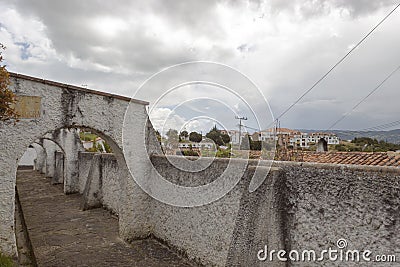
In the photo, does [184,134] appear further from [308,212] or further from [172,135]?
[308,212]

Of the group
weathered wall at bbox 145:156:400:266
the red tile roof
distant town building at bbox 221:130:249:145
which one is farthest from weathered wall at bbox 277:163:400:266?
distant town building at bbox 221:130:249:145

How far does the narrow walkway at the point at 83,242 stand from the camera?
5.31 meters

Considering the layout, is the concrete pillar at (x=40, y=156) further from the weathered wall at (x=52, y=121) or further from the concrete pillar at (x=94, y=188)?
the weathered wall at (x=52, y=121)

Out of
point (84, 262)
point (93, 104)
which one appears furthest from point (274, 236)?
point (93, 104)

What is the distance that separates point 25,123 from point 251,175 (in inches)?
164

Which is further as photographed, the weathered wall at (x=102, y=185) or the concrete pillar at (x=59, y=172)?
the concrete pillar at (x=59, y=172)

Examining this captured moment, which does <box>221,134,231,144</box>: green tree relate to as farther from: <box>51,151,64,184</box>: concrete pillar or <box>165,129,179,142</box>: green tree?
<box>51,151,64,184</box>: concrete pillar

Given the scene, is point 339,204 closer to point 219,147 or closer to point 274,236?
point 274,236

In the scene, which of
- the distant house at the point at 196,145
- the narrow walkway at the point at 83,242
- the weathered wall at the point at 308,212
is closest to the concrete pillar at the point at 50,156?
the narrow walkway at the point at 83,242

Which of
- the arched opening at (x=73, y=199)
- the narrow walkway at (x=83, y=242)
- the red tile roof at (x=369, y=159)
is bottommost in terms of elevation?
the narrow walkway at (x=83, y=242)

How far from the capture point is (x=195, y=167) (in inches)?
207

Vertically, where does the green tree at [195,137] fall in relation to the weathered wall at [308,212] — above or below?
above

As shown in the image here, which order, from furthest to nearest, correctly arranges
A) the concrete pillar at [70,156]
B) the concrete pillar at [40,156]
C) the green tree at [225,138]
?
the concrete pillar at [40,156] < the concrete pillar at [70,156] < the green tree at [225,138]

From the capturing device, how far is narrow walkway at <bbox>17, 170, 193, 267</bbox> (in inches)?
209
